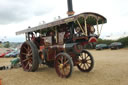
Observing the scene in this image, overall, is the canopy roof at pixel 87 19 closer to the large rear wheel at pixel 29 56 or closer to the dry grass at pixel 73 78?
the large rear wheel at pixel 29 56

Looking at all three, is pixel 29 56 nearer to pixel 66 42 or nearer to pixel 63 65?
pixel 66 42

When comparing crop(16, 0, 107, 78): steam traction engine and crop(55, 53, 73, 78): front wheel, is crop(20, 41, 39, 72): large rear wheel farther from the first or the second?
crop(55, 53, 73, 78): front wheel

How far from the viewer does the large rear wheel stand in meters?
6.50

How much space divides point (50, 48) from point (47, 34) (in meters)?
1.10

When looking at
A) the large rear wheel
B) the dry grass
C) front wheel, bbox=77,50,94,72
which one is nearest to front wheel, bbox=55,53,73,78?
the dry grass

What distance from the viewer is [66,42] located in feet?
20.0

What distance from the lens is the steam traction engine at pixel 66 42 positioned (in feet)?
17.7

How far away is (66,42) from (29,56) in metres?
2.32

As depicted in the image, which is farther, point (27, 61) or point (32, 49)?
point (27, 61)

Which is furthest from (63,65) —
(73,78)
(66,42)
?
(66,42)

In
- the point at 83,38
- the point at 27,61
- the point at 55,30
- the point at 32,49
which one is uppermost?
the point at 55,30

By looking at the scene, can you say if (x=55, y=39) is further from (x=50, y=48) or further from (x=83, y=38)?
(x=83, y=38)

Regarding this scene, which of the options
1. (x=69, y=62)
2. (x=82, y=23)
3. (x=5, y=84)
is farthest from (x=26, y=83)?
(x=82, y=23)

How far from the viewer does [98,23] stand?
656 cm
